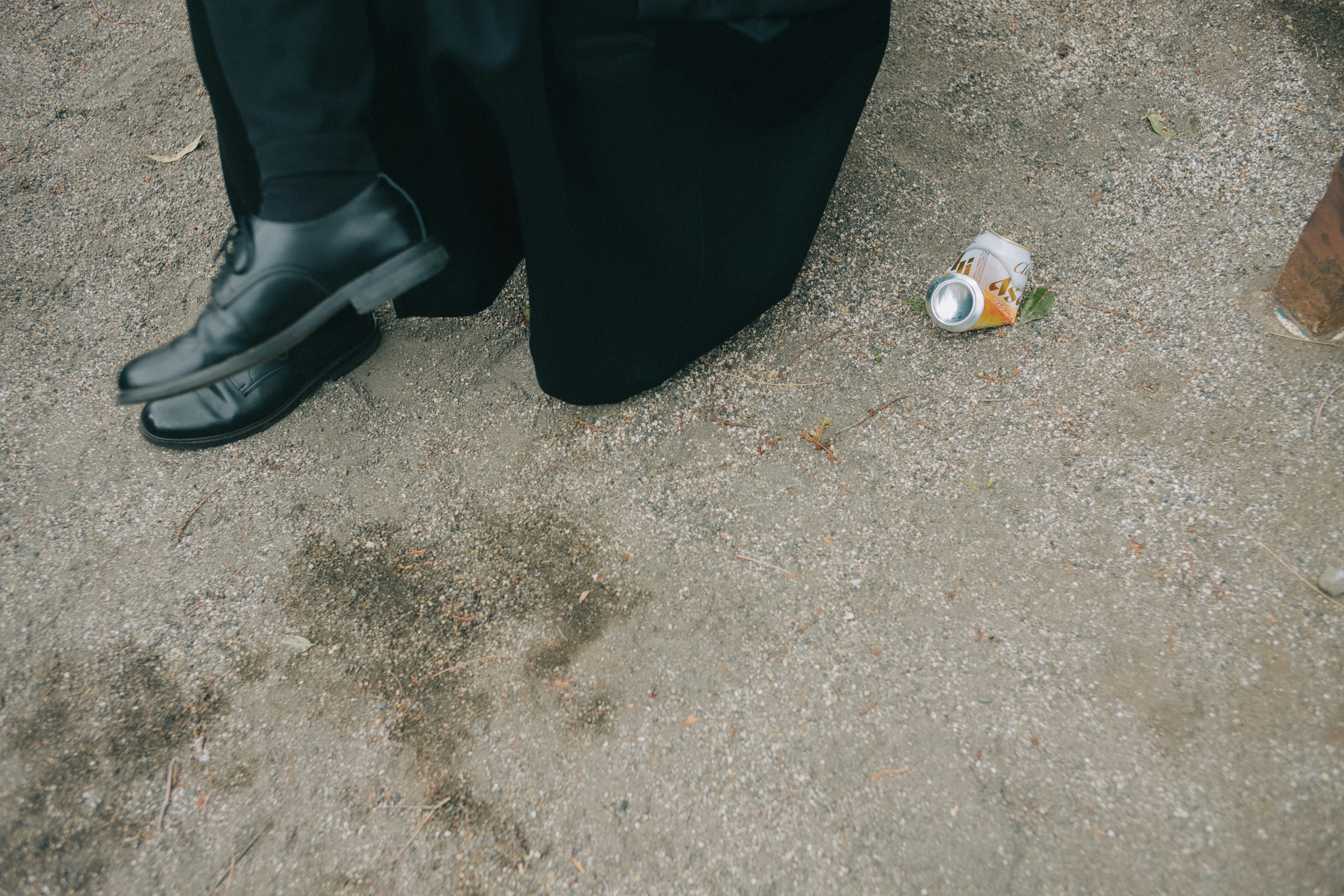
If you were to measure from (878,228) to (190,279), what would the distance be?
5.65ft

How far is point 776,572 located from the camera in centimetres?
136

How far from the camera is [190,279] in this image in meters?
1.78

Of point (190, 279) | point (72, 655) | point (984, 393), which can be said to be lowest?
point (72, 655)

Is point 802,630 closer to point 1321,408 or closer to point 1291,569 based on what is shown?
point 1291,569

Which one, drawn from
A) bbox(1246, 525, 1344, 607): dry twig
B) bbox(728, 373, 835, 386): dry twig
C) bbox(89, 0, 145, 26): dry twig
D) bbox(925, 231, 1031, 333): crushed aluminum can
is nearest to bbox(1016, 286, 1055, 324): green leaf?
bbox(925, 231, 1031, 333): crushed aluminum can

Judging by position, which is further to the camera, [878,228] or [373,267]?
[878,228]

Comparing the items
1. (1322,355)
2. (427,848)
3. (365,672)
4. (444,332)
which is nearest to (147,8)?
(444,332)

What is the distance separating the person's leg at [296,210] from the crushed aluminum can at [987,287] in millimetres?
1048

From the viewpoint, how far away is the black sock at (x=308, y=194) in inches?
41.8

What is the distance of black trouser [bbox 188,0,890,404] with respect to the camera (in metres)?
1.04

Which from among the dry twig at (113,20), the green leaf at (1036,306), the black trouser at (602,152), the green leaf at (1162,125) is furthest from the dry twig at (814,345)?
the dry twig at (113,20)

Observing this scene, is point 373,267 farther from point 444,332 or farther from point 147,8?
point 147,8

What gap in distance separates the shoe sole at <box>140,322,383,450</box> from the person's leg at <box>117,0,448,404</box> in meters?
0.33

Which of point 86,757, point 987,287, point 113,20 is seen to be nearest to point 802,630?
point 987,287
